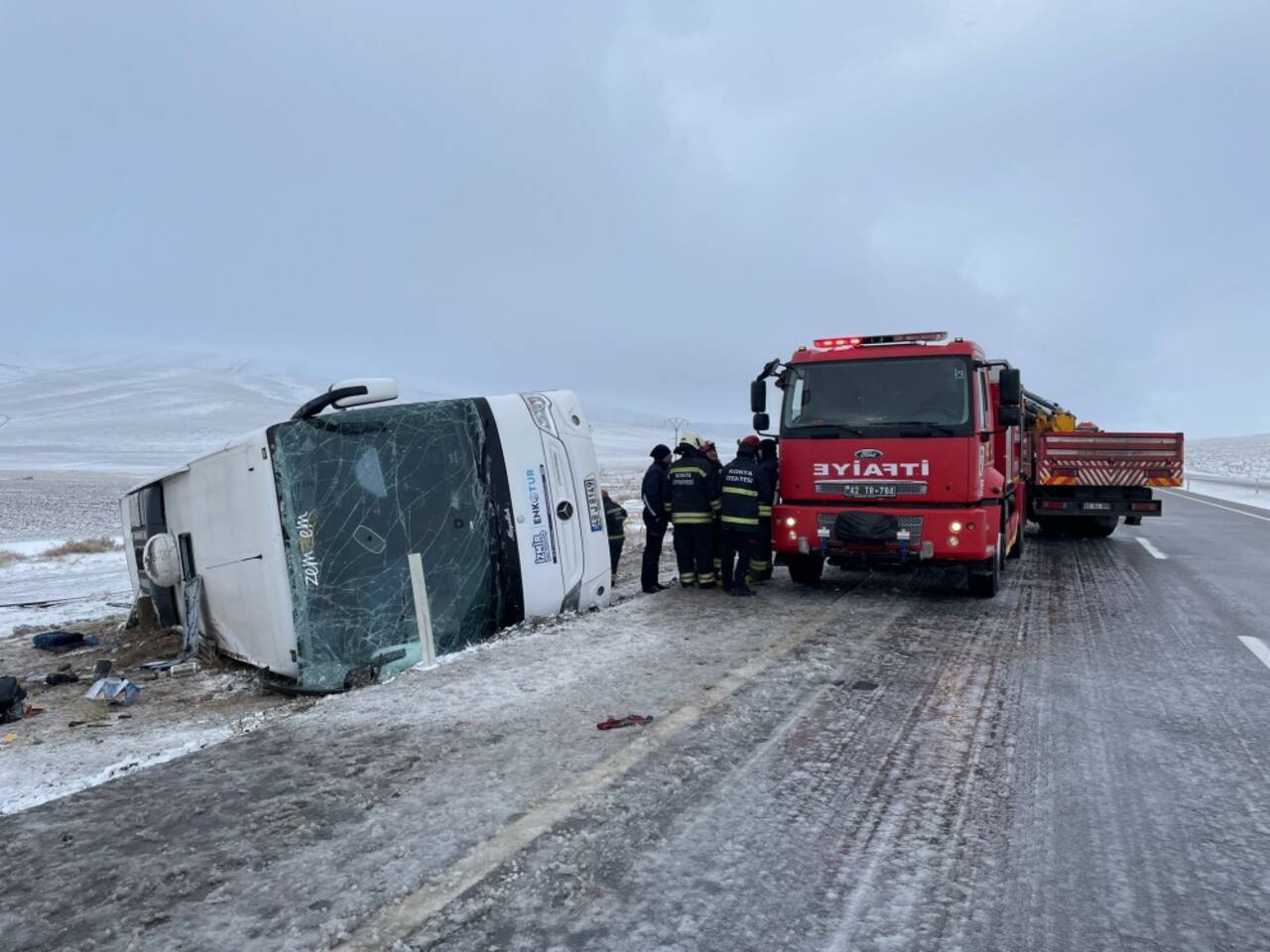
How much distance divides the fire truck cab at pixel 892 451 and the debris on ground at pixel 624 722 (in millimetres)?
3898

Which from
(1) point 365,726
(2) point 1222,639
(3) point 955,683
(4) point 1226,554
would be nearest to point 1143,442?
(4) point 1226,554

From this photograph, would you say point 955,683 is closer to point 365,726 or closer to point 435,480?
point 365,726

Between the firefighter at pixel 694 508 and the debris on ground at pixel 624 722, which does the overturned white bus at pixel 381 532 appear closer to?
the firefighter at pixel 694 508

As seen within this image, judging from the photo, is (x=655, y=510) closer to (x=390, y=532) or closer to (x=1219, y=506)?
(x=390, y=532)

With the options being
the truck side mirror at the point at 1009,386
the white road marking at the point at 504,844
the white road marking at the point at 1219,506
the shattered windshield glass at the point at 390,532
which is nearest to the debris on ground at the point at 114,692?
the shattered windshield glass at the point at 390,532

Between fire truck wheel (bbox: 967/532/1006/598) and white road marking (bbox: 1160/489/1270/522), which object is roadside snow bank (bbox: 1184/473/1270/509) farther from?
fire truck wheel (bbox: 967/532/1006/598)

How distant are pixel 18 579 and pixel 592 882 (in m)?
13.6

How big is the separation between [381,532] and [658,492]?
361cm

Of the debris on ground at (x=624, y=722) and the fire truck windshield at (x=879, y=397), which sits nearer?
the debris on ground at (x=624, y=722)

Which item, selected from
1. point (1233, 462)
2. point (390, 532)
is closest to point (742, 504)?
point (390, 532)

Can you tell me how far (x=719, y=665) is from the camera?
5320 mm

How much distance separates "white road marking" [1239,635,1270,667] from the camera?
564 centimetres

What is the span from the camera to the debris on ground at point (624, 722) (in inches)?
163

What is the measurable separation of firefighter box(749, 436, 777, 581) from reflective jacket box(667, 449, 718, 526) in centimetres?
49
